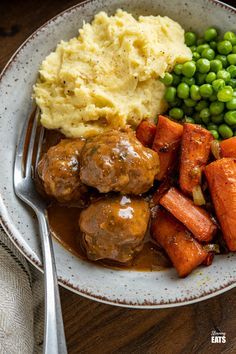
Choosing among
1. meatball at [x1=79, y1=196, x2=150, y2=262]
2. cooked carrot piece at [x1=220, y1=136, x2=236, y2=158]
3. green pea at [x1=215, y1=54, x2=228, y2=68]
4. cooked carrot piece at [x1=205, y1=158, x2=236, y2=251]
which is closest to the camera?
meatball at [x1=79, y1=196, x2=150, y2=262]

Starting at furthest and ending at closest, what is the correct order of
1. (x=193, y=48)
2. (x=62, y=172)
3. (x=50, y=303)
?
(x=193, y=48), (x=62, y=172), (x=50, y=303)

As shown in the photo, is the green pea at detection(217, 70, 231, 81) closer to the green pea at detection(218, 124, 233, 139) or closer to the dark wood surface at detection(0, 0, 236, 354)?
the green pea at detection(218, 124, 233, 139)

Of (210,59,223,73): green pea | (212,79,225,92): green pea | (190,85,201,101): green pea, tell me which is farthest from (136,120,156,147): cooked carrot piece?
(210,59,223,73): green pea

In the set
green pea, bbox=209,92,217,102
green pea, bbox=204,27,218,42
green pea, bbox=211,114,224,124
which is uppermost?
green pea, bbox=204,27,218,42

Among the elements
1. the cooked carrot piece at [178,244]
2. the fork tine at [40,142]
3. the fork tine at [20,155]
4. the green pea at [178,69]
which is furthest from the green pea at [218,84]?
the fork tine at [20,155]

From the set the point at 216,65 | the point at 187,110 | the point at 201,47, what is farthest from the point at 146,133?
the point at 201,47

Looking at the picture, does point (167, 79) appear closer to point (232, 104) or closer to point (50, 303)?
point (232, 104)
